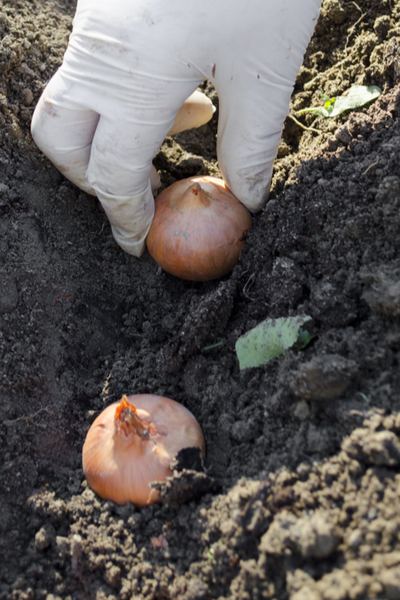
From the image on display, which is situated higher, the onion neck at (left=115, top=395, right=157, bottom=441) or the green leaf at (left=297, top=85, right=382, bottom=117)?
the green leaf at (left=297, top=85, right=382, bottom=117)

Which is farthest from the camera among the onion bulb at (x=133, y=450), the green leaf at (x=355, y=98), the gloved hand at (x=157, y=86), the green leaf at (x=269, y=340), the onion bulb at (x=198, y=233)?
the green leaf at (x=355, y=98)

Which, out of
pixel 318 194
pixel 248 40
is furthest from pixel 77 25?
pixel 318 194

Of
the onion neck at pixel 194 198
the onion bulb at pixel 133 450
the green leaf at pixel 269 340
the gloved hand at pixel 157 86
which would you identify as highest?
the gloved hand at pixel 157 86

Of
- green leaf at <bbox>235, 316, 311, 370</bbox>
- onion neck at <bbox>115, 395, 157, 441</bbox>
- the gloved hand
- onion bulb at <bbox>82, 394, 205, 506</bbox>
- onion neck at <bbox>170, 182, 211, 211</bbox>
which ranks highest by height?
the gloved hand

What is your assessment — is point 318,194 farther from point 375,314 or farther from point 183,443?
point 183,443

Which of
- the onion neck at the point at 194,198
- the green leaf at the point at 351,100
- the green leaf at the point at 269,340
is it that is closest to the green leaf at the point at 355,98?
the green leaf at the point at 351,100

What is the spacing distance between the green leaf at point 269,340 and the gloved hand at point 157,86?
0.99 meters

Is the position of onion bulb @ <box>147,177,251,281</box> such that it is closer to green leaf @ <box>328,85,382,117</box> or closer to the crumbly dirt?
the crumbly dirt

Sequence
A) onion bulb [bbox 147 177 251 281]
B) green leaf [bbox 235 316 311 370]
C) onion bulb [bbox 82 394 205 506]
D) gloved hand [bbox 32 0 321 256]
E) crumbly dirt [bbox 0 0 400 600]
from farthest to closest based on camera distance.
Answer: onion bulb [bbox 147 177 251 281] → gloved hand [bbox 32 0 321 256] → green leaf [bbox 235 316 311 370] → onion bulb [bbox 82 394 205 506] → crumbly dirt [bbox 0 0 400 600]

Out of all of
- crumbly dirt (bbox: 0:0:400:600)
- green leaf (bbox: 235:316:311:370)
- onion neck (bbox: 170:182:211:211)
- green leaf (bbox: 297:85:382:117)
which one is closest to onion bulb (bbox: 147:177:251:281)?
onion neck (bbox: 170:182:211:211)

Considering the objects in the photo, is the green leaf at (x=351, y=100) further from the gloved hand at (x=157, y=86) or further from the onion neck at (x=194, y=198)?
the onion neck at (x=194, y=198)

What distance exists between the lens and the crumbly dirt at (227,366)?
1.48 metres

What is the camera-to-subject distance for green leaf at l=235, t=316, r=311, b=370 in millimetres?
2004

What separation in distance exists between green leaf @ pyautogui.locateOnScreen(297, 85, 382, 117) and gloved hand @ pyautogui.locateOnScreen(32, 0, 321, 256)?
482 millimetres
